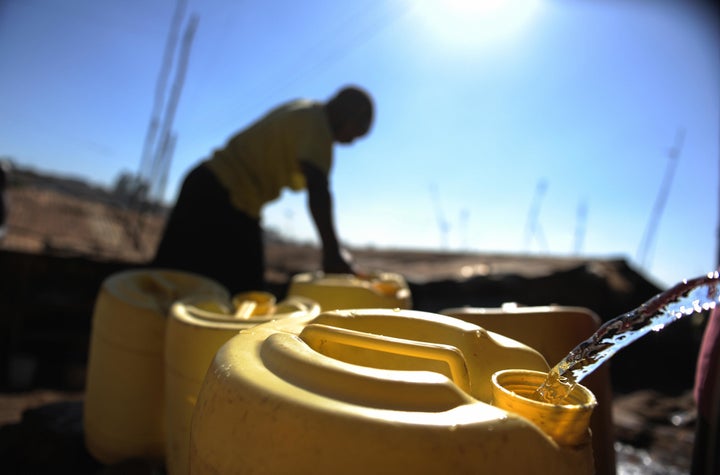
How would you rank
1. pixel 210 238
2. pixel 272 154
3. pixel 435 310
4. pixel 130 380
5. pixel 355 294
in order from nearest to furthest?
pixel 130 380 < pixel 355 294 < pixel 210 238 < pixel 272 154 < pixel 435 310

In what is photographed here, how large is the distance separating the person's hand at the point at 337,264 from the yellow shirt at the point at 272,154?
1.67ft

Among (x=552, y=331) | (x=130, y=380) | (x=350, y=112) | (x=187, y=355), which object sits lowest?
(x=130, y=380)

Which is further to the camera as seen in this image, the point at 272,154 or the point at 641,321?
the point at 272,154

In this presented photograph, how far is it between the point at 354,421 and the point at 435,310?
11.5ft

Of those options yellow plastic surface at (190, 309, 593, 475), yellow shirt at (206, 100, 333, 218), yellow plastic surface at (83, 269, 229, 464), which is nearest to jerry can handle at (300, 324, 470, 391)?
yellow plastic surface at (190, 309, 593, 475)

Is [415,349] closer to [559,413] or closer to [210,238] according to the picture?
[559,413]

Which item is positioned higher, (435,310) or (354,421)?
(354,421)

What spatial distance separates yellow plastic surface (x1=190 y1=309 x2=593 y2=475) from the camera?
1.81ft

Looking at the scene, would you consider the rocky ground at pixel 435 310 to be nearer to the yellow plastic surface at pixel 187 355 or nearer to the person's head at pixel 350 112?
the yellow plastic surface at pixel 187 355

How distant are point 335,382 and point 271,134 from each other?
2230mm

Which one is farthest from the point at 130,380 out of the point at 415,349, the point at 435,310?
the point at 435,310

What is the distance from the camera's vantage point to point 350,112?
2.70 metres

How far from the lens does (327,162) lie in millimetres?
2549

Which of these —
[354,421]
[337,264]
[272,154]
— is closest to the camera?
[354,421]
